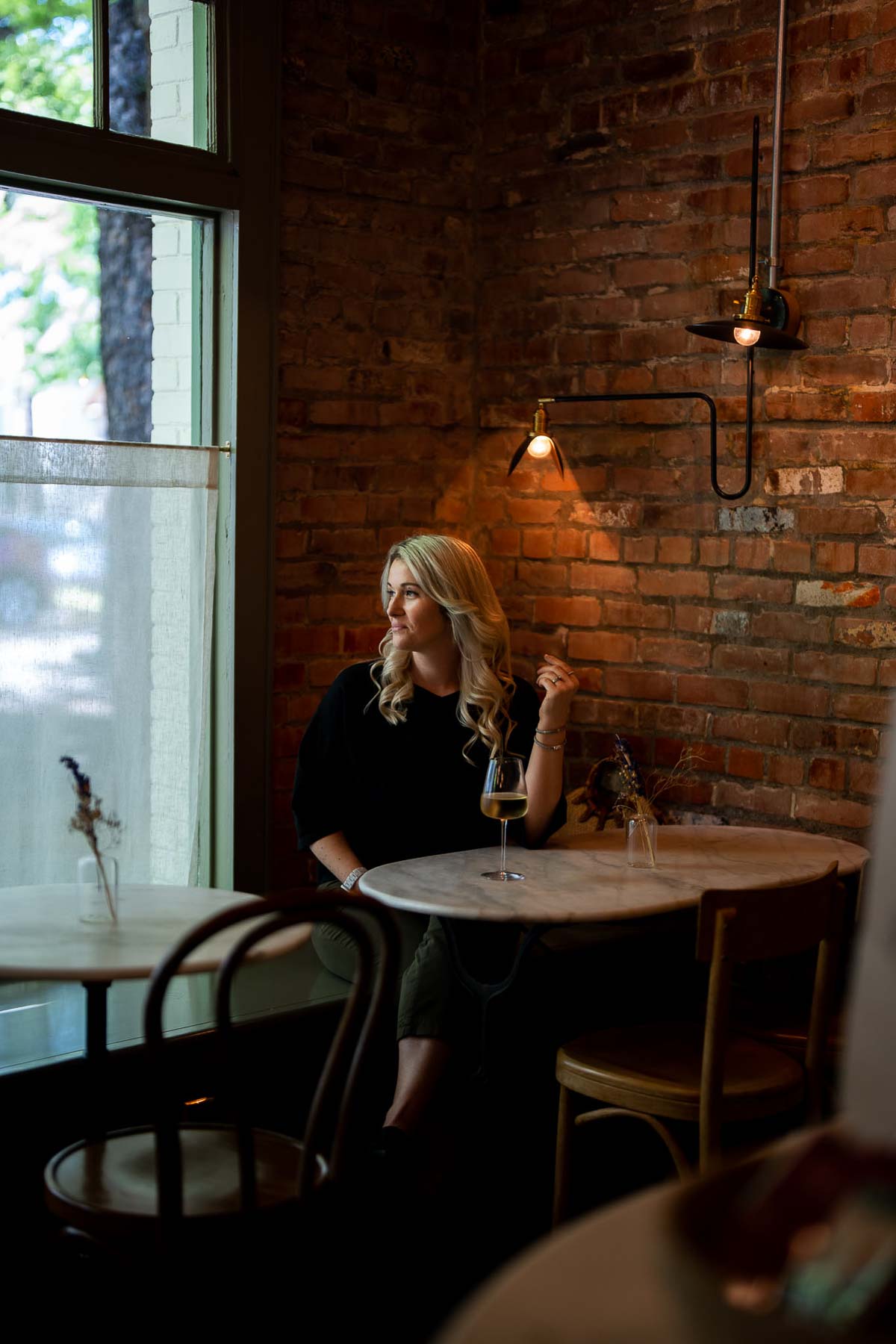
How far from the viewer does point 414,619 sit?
9.89 ft

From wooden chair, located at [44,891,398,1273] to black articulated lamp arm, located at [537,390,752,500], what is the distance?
1656 mm

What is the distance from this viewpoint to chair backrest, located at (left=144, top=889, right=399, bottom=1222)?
175cm

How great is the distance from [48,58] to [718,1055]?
2449mm

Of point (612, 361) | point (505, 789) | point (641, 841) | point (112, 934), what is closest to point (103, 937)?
point (112, 934)

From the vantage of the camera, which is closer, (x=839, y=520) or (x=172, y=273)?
(x=839, y=520)

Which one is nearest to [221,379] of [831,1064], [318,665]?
[318,665]

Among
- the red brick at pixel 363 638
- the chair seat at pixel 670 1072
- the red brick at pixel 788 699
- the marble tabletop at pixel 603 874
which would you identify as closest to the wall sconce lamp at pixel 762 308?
the red brick at pixel 788 699

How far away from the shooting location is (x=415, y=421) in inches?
145

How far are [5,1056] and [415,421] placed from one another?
1951mm

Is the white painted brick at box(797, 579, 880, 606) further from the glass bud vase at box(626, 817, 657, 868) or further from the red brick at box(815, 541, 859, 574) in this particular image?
the glass bud vase at box(626, 817, 657, 868)

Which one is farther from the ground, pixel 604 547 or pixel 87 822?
pixel 604 547

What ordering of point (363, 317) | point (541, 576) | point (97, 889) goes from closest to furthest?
point (97, 889) < point (363, 317) < point (541, 576)

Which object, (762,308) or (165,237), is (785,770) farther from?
(165,237)

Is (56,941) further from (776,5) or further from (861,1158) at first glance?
(776,5)
